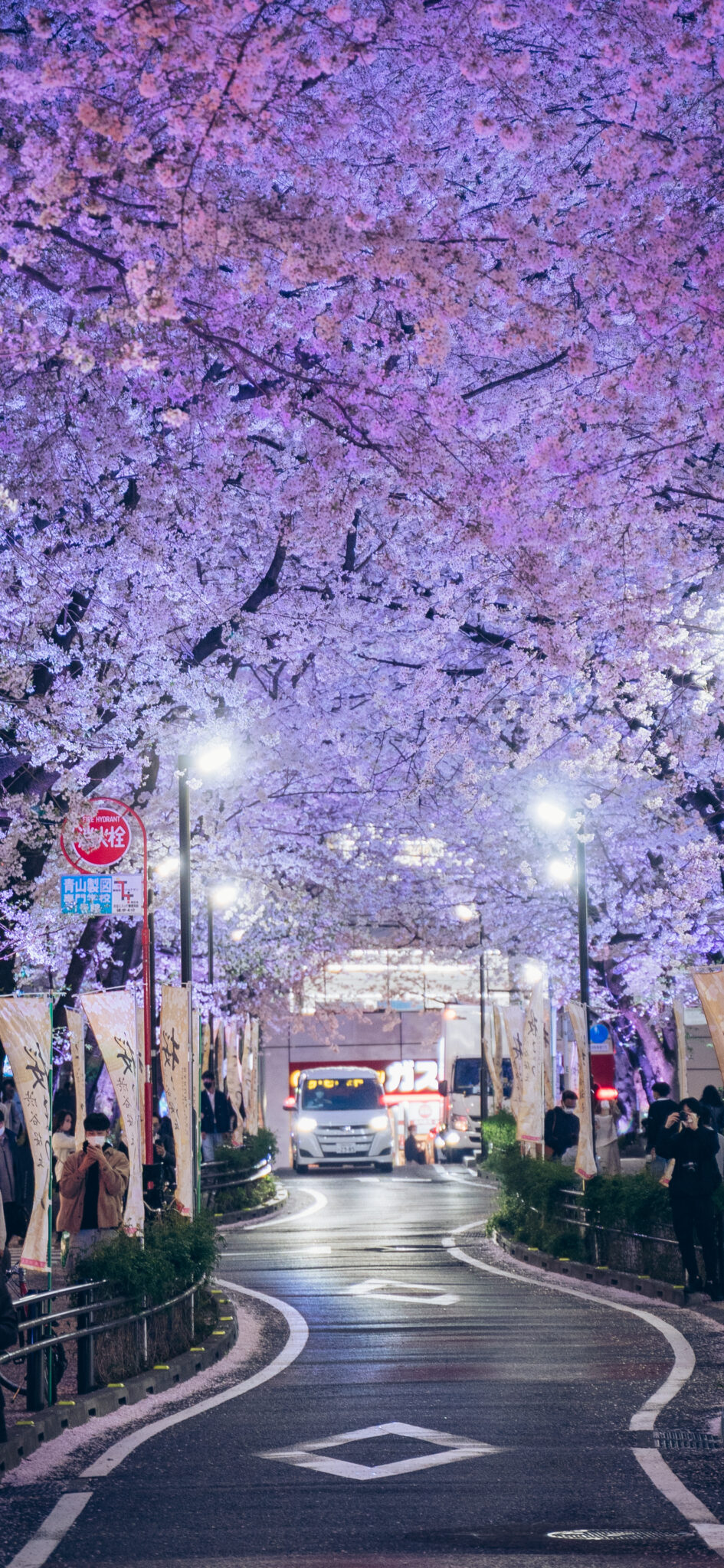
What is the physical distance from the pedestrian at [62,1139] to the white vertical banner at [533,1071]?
6.94m

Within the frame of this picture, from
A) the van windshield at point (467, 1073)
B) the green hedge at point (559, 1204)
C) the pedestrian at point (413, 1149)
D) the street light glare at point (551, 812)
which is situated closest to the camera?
the green hedge at point (559, 1204)

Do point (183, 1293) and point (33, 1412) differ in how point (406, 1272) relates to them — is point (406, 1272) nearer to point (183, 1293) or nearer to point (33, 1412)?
point (183, 1293)

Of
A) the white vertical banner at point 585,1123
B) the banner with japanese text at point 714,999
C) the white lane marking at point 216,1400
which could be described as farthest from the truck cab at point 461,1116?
the banner with japanese text at point 714,999

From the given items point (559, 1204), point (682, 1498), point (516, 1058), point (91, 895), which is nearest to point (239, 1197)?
point (516, 1058)

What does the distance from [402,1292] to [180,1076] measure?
3.90 meters

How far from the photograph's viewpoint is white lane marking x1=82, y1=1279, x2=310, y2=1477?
9641 millimetres

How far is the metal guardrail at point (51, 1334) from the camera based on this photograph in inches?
410

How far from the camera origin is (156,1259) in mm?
13266

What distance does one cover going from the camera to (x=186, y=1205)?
16.1 metres

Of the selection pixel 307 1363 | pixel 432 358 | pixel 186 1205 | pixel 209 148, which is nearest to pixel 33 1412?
pixel 307 1363

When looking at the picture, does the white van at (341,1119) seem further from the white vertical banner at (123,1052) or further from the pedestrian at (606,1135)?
the white vertical banner at (123,1052)

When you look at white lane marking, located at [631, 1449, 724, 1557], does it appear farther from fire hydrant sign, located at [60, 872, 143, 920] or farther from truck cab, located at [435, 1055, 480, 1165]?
truck cab, located at [435, 1055, 480, 1165]

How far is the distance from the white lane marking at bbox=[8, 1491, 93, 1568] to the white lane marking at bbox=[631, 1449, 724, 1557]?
2.77 m

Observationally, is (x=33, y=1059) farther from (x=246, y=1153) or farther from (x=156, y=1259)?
(x=246, y=1153)
